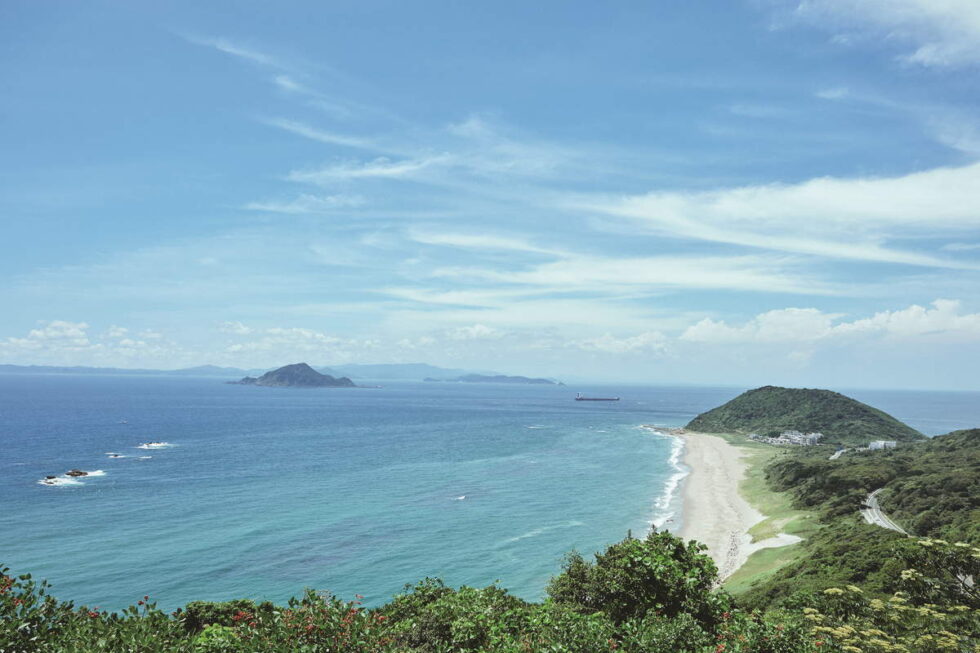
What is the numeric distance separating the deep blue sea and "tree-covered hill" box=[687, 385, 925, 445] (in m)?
49.1

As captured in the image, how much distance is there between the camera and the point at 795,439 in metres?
138

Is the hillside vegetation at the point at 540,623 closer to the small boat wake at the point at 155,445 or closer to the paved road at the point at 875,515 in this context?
the paved road at the point at 875,515

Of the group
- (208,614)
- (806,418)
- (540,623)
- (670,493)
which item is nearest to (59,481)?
(208,614)

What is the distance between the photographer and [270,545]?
5334 cm

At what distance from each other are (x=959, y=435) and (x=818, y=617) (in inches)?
4307

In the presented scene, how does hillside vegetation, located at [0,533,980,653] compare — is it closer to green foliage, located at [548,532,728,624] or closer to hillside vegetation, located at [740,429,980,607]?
green foliage, located at [548,532,728,624]

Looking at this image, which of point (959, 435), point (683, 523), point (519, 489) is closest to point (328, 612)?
point (683, 523)

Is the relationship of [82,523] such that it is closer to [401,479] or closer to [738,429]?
[401,479]

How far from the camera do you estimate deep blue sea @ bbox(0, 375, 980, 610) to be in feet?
151

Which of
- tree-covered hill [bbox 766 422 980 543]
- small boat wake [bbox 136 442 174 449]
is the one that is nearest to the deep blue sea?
small boat wake [bbox 136 442 174 449]

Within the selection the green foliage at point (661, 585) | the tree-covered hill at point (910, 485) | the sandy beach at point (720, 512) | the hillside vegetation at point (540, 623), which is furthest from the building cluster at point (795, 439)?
the green foliage at point (661, 585)

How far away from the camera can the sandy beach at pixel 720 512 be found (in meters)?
54.3

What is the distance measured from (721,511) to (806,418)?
4393 inches

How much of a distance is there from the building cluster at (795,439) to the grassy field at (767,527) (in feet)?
125
